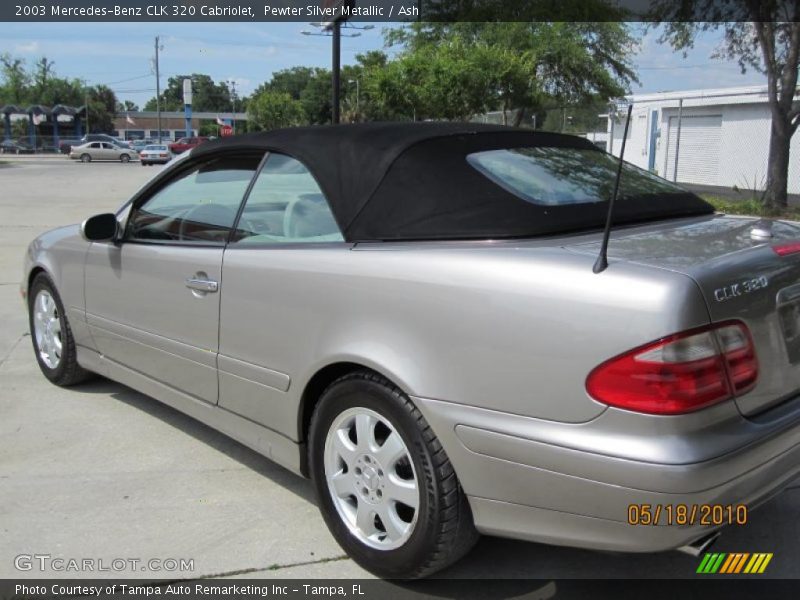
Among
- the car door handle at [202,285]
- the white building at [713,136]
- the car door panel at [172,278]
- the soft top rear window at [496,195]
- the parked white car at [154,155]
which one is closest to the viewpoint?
the soft top rear window at [496,195]

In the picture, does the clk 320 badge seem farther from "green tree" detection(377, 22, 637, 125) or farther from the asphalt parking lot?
"green tree" detection(377, 22, 637, 125)

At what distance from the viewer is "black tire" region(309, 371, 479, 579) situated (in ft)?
7.85

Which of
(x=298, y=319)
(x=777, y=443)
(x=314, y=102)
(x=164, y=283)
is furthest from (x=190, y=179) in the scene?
(x=314, y=102)

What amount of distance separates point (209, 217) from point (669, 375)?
2.31 m

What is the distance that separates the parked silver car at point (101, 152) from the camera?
1875 inches

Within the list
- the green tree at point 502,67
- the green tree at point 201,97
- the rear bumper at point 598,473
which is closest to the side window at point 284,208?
the rear bumper at point 598,473

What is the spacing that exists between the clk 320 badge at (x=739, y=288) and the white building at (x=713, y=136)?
67.6 feet

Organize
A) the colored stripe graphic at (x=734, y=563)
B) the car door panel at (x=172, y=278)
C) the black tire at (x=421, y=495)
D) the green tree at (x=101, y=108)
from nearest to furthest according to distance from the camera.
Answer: the black tire at (x=421, y=495) < the colored stripe graphic at (x=734, y=563) < the car door panel at (x=172, y=278) < the green tree at (x=101, y=108)

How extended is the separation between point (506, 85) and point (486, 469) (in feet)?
68.8

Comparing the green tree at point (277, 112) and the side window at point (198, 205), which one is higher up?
the green tree at point (277, 112)

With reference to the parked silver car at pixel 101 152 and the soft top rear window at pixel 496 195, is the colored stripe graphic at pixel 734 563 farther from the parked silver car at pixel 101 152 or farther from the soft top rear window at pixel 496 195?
the parked silver car at pixel 101 152

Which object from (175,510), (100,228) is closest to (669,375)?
(175,510)

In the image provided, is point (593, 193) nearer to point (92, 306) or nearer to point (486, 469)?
point (486, 469)

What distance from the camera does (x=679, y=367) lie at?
6.64ft
